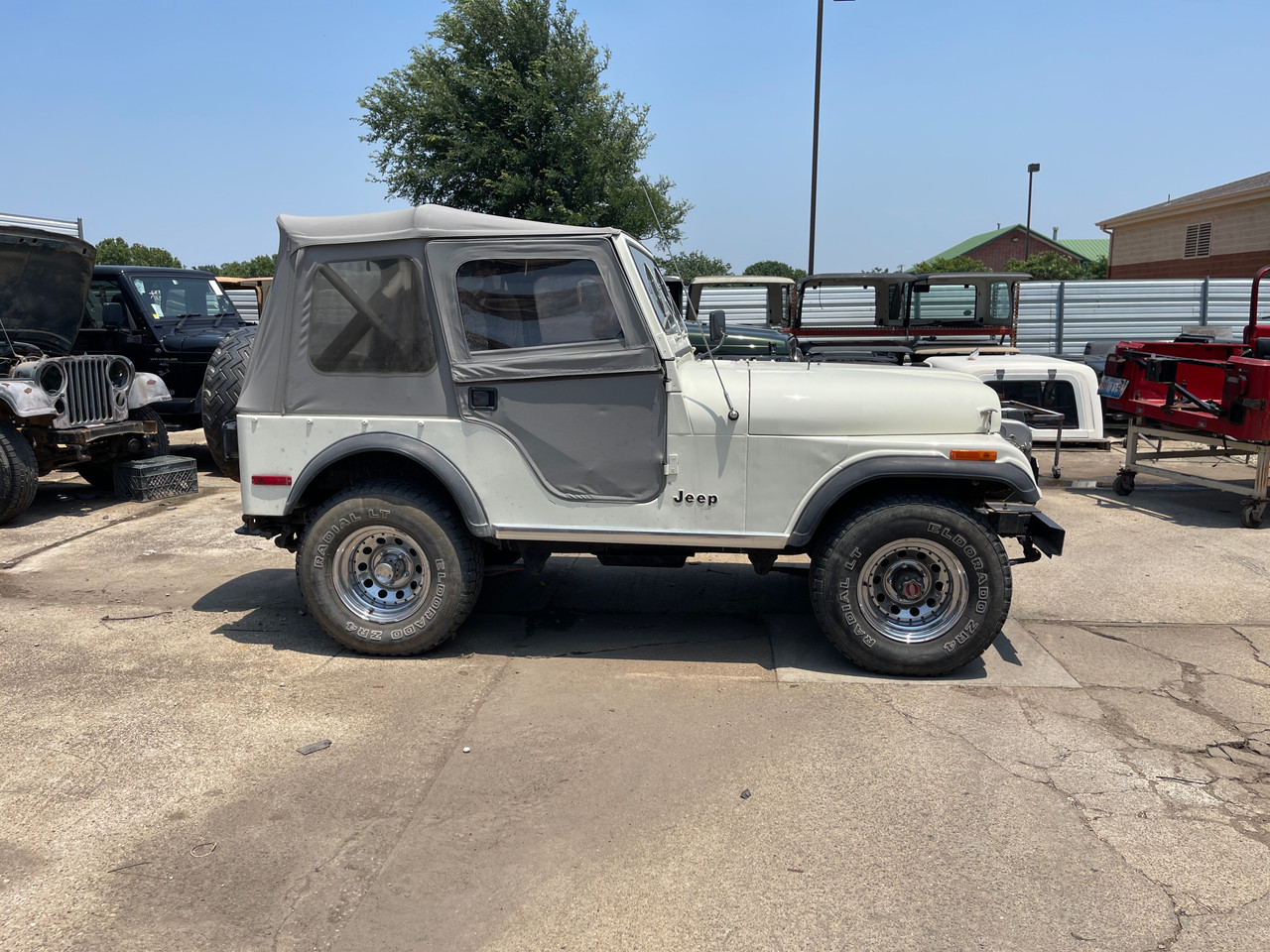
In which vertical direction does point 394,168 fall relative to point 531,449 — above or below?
above

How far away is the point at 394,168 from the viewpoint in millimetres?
A: 24125

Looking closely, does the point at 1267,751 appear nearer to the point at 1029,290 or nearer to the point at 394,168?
the point at 1029,290

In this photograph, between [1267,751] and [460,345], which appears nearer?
[1267,751]

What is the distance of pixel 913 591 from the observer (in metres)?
4.50

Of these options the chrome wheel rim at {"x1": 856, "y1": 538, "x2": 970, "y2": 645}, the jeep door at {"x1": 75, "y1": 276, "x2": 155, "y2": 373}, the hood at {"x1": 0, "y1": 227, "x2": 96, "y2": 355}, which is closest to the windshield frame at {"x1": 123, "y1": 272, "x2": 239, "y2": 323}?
the jeep door at {"x1": 75, "y1": 276, "x2": 155, "y2": 373}

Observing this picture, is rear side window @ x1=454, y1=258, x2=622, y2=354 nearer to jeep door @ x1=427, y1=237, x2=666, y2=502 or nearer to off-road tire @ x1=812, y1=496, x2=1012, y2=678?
jeep door @ x1=427, y1=237, x2=666, y2=502

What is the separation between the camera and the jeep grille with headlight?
26.2ft

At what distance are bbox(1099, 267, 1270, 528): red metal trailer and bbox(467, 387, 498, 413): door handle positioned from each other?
610cm

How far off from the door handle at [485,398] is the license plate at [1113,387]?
6.96m

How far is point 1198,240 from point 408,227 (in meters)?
29.0

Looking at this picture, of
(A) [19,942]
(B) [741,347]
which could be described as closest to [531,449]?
(A) [19,942]

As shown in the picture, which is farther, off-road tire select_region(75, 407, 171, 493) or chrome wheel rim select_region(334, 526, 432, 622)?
off-road tire select_region(75, 407, 171, 493)

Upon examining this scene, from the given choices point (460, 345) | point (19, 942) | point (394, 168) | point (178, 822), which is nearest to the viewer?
point (19, 942)

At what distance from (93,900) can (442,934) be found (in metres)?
1.10
